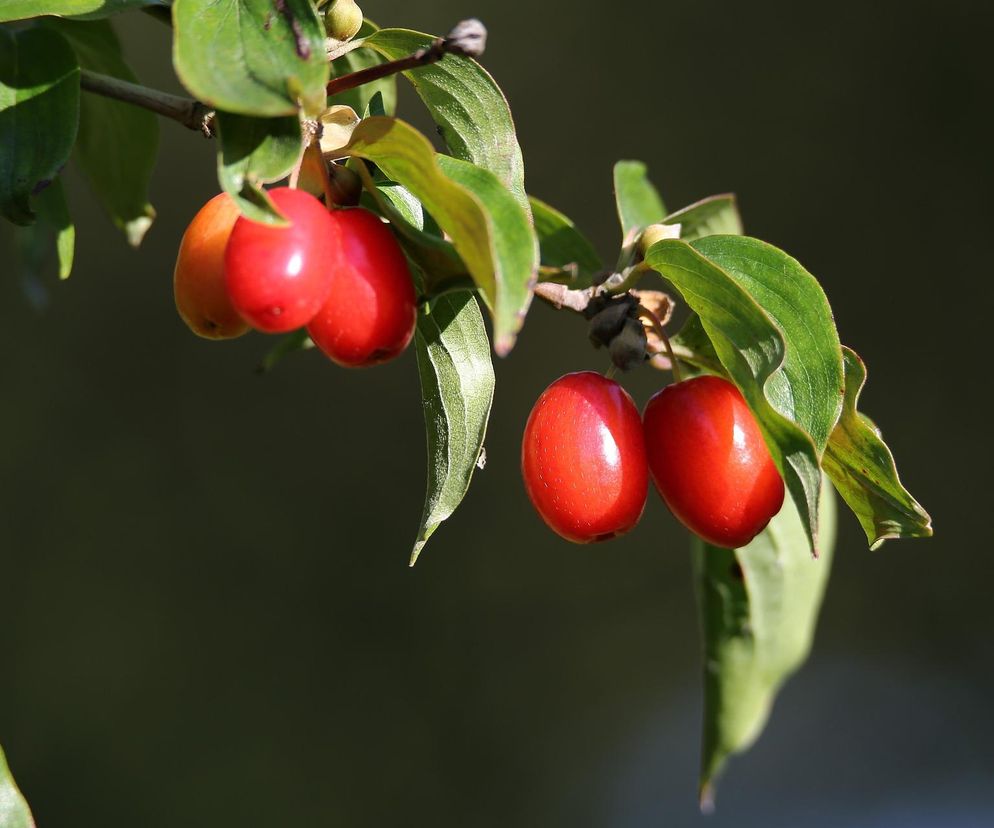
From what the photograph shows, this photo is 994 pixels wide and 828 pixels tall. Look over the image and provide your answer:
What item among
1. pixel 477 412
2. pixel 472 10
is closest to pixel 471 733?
pixel 472 10

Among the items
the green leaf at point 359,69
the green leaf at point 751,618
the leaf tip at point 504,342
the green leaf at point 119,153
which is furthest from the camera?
the green leaf at point 751,618

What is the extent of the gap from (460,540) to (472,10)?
180 cm

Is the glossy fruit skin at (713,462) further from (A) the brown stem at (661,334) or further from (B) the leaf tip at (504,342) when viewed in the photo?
(B) the leaf tip at (504,342)

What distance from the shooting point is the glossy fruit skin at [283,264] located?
0.55m

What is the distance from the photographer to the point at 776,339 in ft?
2.01

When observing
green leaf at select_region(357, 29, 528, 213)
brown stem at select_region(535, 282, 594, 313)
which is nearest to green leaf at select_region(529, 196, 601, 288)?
brown stem at select_region(535, 282, 594, 313)

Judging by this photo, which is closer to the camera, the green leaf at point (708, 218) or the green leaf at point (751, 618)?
the green leaf at point (708, 218)

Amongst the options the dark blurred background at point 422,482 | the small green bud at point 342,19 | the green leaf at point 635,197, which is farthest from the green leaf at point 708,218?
the dark blurred background at point 422,482

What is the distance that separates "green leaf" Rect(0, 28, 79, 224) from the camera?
2.27 ft

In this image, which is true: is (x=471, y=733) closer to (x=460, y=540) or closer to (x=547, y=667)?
(x=547, y=667)

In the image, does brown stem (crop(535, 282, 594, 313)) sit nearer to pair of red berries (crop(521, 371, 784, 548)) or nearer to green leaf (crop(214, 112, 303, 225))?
pair of red berries (crop(521, 371, 784, 548))

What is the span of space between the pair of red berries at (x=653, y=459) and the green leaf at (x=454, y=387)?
0.20 feet

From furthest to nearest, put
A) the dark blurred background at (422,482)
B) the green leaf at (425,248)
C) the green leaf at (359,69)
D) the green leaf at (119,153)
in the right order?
the dark blurred background at (422,482) → the green leaf at (119,153) → the green leaf at (359,69) → the green leaf at (425,248)

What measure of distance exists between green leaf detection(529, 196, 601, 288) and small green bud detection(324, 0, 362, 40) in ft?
0.64
